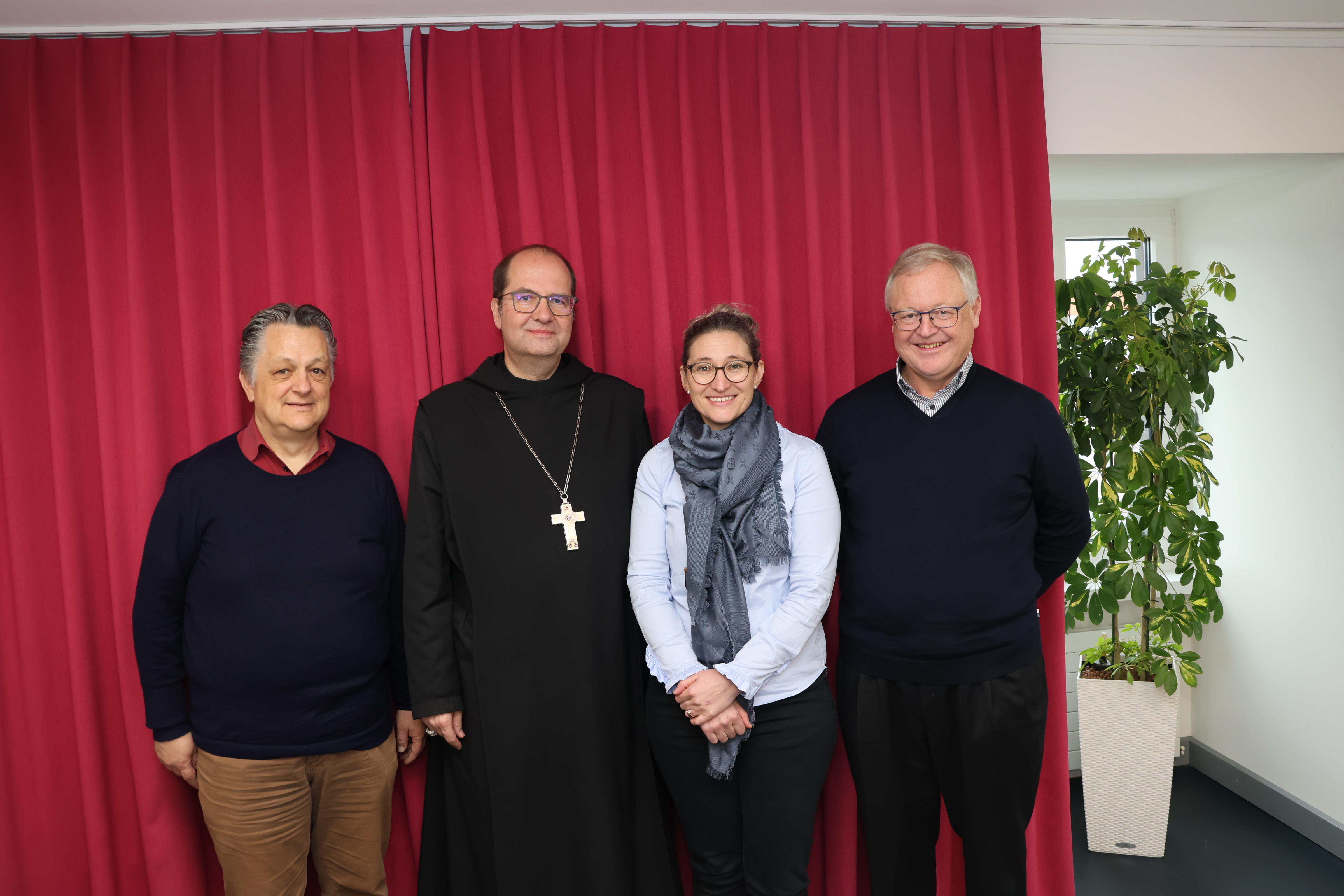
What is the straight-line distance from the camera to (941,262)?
180 centimetres

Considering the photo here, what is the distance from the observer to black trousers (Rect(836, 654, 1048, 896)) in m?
1.77

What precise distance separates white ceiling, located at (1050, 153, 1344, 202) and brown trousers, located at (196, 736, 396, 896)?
9.24 feet

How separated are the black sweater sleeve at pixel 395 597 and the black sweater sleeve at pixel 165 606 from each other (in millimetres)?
442

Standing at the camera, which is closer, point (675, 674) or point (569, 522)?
point (675, 674)

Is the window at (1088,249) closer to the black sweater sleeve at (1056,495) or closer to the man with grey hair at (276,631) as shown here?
the black sweater sleeve at (1056,495)

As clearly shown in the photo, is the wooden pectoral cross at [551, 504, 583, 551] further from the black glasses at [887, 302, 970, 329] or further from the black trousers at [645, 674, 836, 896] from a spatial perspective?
the black glasses at [887, 302, 970, 329]

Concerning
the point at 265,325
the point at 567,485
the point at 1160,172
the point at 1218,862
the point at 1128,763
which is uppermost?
the point at 1160,172

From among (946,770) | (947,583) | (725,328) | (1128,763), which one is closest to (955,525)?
(947,583)

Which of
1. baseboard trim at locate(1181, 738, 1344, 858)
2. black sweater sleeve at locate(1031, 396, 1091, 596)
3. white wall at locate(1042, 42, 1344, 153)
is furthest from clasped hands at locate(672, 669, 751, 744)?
baseboard trim at locate(1181, 738, 1344, 858)

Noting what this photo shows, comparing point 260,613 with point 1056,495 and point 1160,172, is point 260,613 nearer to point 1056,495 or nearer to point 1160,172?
point 1056,495

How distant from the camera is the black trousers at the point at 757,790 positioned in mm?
1700

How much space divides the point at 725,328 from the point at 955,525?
28.1 inches

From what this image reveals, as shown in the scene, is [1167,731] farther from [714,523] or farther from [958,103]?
[958,103]

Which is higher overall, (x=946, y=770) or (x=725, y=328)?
(x=725, y=328)
